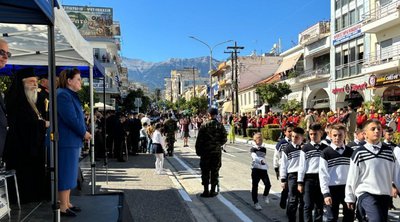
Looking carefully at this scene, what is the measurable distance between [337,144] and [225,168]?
29.5ft

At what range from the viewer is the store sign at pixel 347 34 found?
1289 inches

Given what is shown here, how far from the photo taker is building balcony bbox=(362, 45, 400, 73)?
A: 87.4ft

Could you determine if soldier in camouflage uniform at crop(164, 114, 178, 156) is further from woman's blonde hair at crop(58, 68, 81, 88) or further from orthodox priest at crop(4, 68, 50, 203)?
Answer: woman's blonde hair at crop(58, 68, 81, 88)

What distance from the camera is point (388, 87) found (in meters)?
28.6

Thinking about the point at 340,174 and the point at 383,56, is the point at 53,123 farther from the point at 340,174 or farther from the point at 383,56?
the point at 383,56

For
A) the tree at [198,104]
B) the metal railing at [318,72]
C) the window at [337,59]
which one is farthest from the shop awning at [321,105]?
the tree at [198,104]

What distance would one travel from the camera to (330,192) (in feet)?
18.1

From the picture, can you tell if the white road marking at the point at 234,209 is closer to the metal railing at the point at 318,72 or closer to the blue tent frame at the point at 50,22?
the blue tent frame at the point at 50,22

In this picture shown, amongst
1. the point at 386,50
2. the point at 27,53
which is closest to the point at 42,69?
the point at 27,53

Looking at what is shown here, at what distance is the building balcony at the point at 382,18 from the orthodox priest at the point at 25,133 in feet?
83.4

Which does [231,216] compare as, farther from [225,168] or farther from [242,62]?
[242,62]

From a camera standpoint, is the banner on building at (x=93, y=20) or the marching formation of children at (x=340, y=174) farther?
the banner on building at (x=93, y=20)

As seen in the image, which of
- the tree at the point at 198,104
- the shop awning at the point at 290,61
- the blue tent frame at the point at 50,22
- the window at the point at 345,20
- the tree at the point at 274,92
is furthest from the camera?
the tree at the point at 198,104

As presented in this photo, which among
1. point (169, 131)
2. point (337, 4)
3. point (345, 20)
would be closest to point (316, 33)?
point (337, 4)
